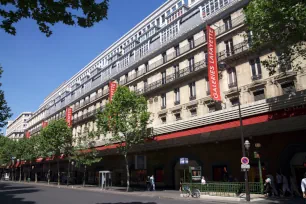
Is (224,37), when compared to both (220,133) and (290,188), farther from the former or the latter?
(290,188)

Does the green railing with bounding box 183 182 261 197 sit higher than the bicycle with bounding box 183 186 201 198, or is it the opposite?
the green railing with bounding box 183 182 261 197

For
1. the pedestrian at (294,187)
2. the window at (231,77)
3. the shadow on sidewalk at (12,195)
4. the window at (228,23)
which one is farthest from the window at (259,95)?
the shadow on sidewalk at (12,195)

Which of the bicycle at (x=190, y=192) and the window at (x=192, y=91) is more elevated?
the window at (x=192, y=91)

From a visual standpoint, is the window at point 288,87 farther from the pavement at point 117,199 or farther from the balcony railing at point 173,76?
the pavement at point 117,199

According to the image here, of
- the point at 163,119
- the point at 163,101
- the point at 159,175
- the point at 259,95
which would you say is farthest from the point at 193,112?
the point at 159,175

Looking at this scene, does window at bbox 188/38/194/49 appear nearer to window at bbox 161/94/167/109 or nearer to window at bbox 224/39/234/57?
window at bbox 224/39/234/57

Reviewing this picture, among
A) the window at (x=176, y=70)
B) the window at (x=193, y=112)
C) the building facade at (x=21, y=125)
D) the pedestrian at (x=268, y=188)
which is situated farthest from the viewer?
the building facade at (x=21, y=125)

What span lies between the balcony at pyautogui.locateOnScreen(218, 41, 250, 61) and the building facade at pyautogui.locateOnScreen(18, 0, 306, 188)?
0.29 ft

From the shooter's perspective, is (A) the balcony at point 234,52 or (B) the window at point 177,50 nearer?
(A) the balcony at point 234,52

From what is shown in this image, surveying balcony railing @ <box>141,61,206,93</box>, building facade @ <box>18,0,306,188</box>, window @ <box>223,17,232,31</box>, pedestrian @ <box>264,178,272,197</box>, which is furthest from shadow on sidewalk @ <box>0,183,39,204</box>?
window @ <box>223,17,232,31</box>

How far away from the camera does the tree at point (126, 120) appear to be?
26141 millimetres

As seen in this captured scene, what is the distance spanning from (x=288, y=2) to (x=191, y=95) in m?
17.0

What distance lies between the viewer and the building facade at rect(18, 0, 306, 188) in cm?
1917

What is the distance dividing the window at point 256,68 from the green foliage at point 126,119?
1081 cm
